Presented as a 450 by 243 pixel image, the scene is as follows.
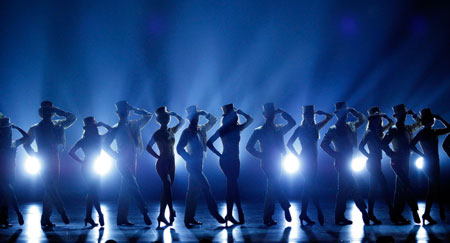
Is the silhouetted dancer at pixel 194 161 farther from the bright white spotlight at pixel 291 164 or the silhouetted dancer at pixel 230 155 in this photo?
the bright white spotlight at pixel 291 164

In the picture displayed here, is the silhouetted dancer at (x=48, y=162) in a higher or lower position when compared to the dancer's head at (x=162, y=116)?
lower

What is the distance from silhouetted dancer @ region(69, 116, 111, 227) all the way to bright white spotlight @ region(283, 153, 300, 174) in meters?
7.71

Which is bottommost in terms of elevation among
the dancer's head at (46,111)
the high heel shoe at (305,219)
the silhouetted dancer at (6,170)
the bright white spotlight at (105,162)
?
the high heel shoe at (305,219)

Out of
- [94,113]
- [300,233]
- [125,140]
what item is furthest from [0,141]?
[94,113]

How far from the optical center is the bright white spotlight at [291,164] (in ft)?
46.1

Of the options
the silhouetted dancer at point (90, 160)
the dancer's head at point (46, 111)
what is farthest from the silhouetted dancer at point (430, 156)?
the dancer's head at point (46, 111)

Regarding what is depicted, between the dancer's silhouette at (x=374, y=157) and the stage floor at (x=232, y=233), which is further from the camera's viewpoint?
the dancer's silhouette at (x=374, y=157)

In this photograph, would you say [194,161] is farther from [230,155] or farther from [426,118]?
[426,118]

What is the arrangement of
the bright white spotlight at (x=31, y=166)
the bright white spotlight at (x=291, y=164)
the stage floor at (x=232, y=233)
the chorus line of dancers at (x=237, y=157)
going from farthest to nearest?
the bright white spotlight at (x=31, y=166) < the bright white spotlight at (x=291, y=164) < the chorus line of dancers at (x=237, y=157) < the stage floor at (x=232, y=233)

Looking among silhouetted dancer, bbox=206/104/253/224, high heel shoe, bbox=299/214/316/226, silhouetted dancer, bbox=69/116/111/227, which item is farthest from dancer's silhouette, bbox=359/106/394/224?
silhouetted dancer, bbox=69/116/111/227

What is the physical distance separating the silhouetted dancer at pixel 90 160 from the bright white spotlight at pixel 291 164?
25.3ft

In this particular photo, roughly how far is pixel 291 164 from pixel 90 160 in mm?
8657

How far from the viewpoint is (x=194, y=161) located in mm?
7301

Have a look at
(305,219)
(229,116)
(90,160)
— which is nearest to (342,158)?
(305,219)
